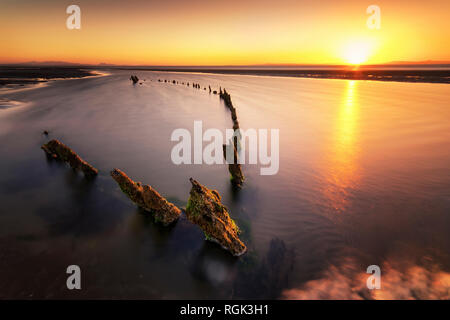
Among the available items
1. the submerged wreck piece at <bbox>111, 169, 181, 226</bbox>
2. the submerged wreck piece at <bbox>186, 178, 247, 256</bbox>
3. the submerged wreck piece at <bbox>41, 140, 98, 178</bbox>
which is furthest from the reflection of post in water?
the submerged wreck piece at <bbox>41, 140, 98, 178</bbox>

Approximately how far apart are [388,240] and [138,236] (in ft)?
30.5

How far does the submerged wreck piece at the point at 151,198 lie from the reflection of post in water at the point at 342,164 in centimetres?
731

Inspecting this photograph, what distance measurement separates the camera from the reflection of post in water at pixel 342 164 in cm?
1066

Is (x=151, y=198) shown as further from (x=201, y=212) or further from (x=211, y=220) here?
(x=211, y=220)

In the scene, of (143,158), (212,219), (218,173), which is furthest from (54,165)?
(212,219)

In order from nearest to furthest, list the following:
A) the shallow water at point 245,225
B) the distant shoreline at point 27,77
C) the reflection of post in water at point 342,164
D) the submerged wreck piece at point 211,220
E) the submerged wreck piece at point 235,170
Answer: the shallow water at point 245,225 < the submerged wreck piece at point 211,220 < the reflection of post in water at point 342,164 < the submerged wreck piece at point 235,170 < the distant shoreline at point 27,77

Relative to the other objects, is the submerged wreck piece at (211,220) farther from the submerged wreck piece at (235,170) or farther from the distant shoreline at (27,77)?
the distant shoreline at (27,77)

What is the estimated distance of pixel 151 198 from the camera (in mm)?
8664

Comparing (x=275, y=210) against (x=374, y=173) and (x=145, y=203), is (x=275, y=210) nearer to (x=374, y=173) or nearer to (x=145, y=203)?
(x=145, y=203)

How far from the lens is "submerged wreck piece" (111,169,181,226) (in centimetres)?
859

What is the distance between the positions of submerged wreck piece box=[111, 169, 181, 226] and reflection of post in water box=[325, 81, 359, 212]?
731 cm

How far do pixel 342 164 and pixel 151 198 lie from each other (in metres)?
12.6

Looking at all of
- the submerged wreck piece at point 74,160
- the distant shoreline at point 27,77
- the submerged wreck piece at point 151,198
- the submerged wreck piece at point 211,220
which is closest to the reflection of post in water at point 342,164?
the submerged wreck piece at point 211,220

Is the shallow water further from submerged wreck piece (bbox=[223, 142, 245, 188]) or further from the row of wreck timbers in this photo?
submerged wreck piece (bbox=[223, 142, 245, 188])
